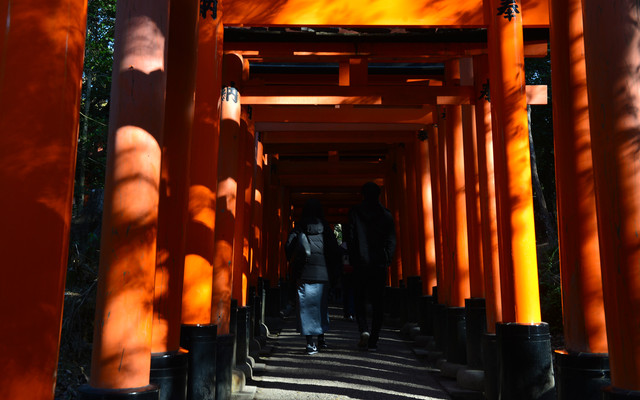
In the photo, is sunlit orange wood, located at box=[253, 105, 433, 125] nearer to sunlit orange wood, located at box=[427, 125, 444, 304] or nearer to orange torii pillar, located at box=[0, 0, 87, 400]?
sunlit orange wood, located at box=[427, 125, 444, 304]

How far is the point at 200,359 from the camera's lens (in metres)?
4.18

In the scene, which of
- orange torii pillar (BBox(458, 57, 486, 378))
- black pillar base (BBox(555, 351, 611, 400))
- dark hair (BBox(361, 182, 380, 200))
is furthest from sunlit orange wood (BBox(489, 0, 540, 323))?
dark hair (BBox(361, 182, 380, 200))

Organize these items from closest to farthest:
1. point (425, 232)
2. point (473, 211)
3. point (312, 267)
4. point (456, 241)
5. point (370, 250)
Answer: point (473, 211)
point (456, 241)
point (312, 267)
point (370, 250)
point (425, 232)

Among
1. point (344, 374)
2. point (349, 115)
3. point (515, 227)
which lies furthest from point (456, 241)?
point (349, 115)

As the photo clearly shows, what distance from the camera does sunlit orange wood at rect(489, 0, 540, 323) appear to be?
13.7 feet

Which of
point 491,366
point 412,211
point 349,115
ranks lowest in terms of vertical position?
point 491,366

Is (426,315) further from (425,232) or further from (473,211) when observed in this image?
(473,211)

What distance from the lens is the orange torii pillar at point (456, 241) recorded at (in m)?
6.21

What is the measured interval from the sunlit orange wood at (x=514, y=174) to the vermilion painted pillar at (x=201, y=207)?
88.2 inches

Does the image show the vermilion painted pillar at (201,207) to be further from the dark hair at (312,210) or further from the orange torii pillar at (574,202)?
the dark hair at (312,210)

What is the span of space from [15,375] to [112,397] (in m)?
0.80

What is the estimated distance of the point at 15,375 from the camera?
1804mm

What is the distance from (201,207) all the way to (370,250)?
11.1ft

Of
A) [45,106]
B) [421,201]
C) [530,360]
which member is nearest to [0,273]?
[45,106]
